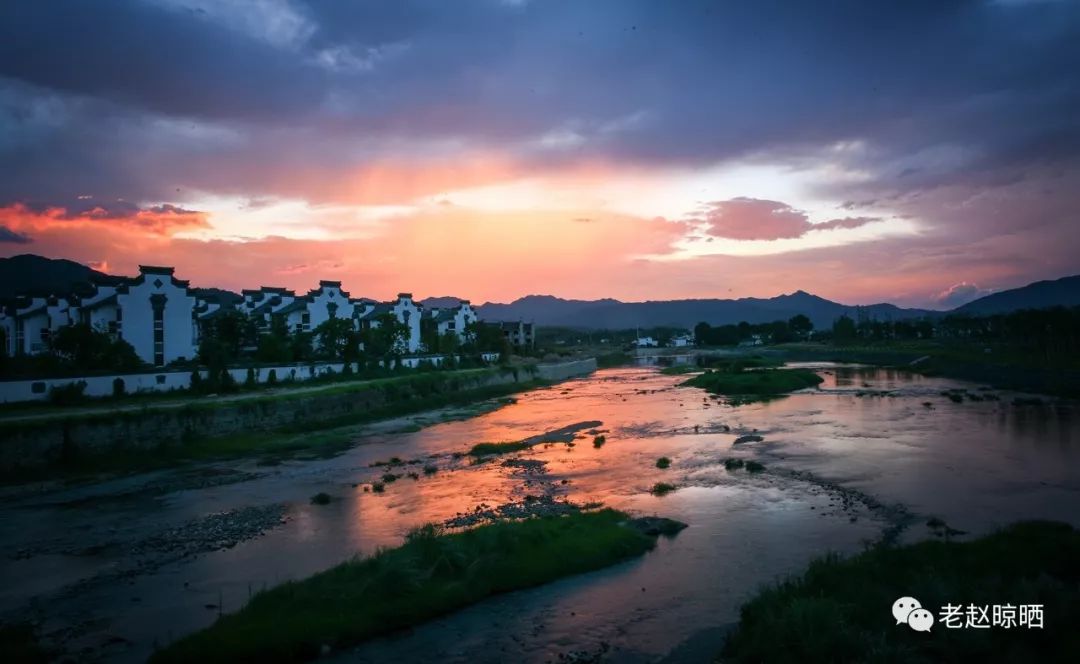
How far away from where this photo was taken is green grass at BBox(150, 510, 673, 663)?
1291 cm

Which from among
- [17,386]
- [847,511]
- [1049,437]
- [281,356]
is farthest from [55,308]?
[1049,437]

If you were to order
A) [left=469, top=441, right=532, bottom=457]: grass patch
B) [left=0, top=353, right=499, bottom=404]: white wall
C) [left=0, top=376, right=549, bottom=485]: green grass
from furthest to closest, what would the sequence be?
[left=0, top=353, right=499, bottom=404]: white wall → [left=469, top=441, right=532, bottom=457]: grass patch → [left=0, top=376, right=549, bottom=485]: green grass

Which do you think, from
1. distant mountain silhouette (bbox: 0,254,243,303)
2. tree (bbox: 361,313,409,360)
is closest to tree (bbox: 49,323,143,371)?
tree (bbox: 361,313,409,360)

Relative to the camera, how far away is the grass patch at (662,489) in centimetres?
2588

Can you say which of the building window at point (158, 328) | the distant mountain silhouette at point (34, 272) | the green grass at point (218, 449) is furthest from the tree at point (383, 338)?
the distant mountain silhouette at point (34, 272)

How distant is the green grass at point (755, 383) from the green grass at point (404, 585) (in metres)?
52.1

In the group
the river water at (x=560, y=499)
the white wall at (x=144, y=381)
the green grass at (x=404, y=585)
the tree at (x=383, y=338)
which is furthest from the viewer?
the tree at (x=383, y=338)

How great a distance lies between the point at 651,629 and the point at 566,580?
141 inches

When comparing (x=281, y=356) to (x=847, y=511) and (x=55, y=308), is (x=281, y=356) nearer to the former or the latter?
(x=55, y=308)

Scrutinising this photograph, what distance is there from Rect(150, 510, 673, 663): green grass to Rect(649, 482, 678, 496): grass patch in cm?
579

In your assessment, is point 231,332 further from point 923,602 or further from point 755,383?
point 923,602

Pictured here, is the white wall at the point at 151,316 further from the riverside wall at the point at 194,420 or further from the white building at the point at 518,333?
the white building at the point at 518,333

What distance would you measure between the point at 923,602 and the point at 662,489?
14.7 m

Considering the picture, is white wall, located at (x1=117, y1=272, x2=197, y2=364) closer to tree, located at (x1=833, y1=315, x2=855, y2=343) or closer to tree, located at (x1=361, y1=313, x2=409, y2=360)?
tree, located at (x1=361, y1=313, x2=409, y2=360)
